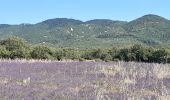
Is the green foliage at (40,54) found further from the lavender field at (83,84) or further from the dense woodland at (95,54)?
the lavender field at (83,84)

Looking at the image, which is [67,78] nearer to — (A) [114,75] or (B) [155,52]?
(A) [114,75]

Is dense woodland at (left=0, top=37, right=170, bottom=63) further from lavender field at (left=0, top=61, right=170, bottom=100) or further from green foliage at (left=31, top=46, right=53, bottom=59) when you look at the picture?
lavender field at (left=0, top=61, right=170, bottom=100)

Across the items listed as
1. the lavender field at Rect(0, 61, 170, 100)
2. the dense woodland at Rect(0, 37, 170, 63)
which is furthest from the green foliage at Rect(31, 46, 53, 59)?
the lavender field at Rect(0, 61, 170, 100)

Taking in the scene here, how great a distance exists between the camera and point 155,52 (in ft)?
149

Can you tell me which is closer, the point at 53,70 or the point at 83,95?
the point at 83,95

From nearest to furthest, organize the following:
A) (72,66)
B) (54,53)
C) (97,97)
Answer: (97,97), (72,66), (54,53)

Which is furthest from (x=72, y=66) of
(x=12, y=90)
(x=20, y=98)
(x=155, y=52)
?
(x=155, y=52)

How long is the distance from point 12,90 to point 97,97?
9.33 ft

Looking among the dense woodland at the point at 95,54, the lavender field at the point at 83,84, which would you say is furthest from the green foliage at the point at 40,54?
the lavender field at the point at 83,84

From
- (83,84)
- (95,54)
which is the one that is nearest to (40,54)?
(95,54)

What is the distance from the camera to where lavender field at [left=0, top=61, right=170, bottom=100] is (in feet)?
41.2

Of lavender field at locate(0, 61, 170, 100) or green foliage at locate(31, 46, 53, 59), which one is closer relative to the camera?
lavender field at locate(0, 61, 170, 100)

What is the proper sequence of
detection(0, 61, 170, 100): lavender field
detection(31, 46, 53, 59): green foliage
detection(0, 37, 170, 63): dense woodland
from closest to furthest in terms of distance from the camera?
detection(0, 61, 170, 100): lavender field
detection(0, 37, 170, 63): dense woodland
detection(31, 46, 53, 59): green foliage

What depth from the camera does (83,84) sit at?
50.9ft
